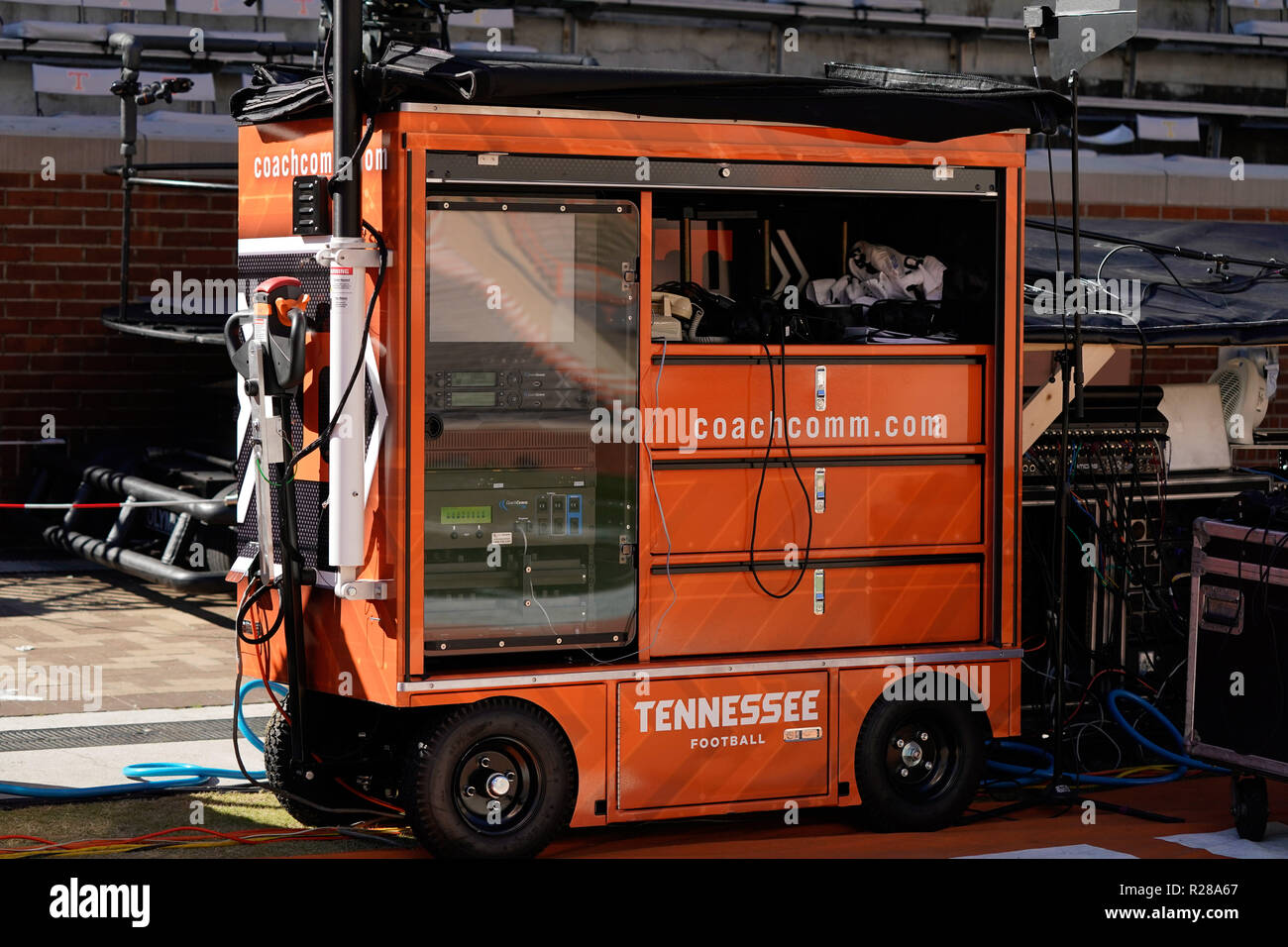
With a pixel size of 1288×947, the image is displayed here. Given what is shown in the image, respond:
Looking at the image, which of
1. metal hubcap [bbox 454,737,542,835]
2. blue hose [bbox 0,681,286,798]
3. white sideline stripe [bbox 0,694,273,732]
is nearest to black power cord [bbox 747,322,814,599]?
metal hubcap [bbox 454,737,542,835]

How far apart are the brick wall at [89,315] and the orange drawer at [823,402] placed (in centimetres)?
721

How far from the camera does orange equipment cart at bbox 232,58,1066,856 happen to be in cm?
648

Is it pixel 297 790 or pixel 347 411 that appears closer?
pixel 347 411

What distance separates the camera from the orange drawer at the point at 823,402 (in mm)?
6926

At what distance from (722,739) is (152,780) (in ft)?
8.15

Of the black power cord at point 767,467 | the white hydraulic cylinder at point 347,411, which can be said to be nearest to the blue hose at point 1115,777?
the black power cord at point 767,467

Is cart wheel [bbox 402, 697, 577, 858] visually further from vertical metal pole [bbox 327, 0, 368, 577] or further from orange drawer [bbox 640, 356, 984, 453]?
orange drawer [bbox 640, 356, 984, 453]

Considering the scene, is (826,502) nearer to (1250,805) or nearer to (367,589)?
(367,589)

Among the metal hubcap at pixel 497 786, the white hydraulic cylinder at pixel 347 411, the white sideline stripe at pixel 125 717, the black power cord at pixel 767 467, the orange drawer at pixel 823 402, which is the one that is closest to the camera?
the white hydraulic cylinder at pixel 347 411

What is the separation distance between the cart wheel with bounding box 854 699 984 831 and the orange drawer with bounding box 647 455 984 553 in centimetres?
70

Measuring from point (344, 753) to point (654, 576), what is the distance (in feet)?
4.54

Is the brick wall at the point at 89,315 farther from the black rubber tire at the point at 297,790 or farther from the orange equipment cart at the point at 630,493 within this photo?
the orange equipment cart at the point at 630,493

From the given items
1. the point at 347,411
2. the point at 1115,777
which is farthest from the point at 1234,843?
the point at 347,411

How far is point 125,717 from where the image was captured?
8.76 meters
